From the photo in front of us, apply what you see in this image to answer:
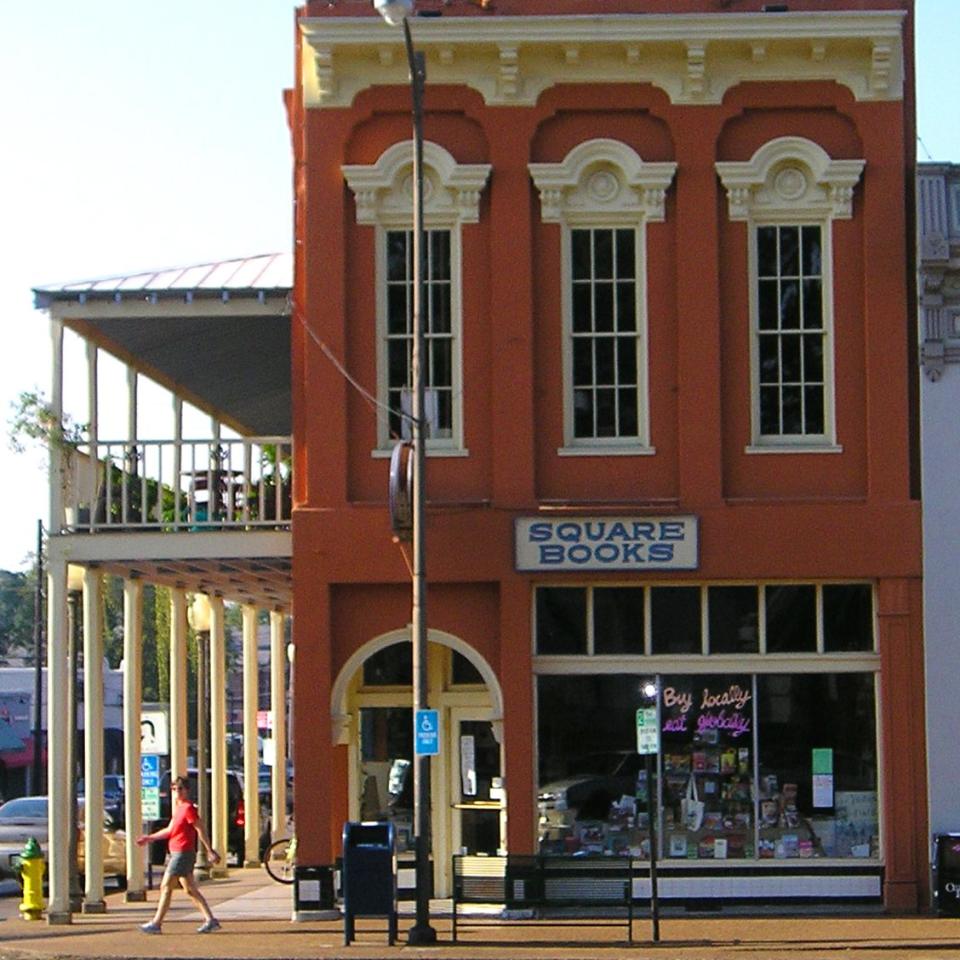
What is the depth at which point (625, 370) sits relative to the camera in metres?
23.8

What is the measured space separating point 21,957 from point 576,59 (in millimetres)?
11508

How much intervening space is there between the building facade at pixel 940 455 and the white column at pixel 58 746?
32.6 ft

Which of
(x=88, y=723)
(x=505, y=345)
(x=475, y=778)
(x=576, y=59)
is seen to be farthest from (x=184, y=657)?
(x=576, y=59)

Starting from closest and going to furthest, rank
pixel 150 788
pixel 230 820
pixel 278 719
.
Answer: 1. pixel 150 788
2. pixel 278 719
3. pixel 230 820

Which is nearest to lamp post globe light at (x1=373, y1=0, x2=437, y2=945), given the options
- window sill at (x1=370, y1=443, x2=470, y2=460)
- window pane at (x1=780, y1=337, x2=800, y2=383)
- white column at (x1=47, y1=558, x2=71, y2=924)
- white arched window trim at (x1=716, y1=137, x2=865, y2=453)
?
window sill at (x1=370, y1=443, x2=470, y2=460)

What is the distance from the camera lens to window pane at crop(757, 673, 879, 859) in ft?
76.6

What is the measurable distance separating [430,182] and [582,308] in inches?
88.8

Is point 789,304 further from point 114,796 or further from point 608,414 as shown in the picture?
point 114,796

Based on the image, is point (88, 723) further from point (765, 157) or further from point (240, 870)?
point (765, 157)

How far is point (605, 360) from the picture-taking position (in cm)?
2381

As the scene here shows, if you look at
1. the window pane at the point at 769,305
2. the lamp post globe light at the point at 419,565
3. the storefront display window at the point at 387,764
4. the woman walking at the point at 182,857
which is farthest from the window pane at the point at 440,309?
the woman walking at the point at 182,857

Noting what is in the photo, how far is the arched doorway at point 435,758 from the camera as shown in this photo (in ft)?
79.2

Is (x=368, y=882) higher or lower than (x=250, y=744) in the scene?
lower

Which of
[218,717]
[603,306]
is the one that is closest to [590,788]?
[603,306]
